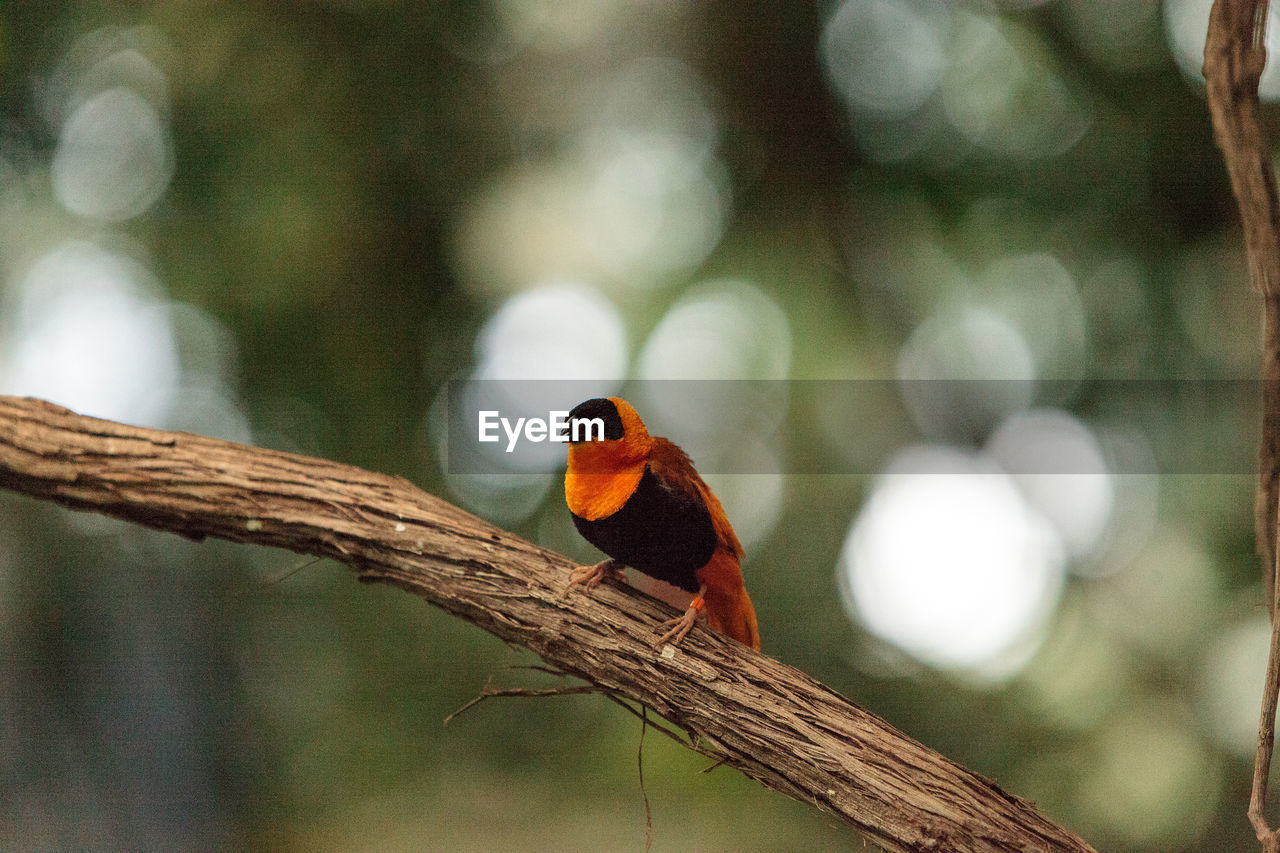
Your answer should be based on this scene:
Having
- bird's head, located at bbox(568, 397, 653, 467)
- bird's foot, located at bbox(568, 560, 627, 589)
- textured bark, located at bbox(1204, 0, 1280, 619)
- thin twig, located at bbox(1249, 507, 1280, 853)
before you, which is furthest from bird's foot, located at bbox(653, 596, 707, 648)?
textured bark, located at bbox(1204, 0, 1280, 619)

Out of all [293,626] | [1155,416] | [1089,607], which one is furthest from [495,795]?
[1155,416]

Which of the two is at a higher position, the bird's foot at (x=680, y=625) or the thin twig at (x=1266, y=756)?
the bird's foot at (x=680, y=625)

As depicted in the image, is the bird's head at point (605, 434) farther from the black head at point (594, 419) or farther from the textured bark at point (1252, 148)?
the textured bark at point (1252, 148)

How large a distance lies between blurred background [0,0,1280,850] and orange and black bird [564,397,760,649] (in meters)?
1.24

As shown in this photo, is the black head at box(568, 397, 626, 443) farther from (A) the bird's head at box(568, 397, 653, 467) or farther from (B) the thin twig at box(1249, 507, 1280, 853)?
(B) the thin twig at box(1249, 507, 1280, 853)

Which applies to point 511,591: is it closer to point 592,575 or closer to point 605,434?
point 592,575

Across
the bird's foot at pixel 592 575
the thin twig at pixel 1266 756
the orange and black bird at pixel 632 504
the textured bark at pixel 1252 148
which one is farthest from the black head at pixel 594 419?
the textured bark at pixel 1252 148

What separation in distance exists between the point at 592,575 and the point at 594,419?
0.90 feet

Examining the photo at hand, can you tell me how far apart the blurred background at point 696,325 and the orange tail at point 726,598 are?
1186 mm

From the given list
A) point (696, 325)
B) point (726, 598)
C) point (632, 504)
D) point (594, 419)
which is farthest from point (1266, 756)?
point (696, 325)

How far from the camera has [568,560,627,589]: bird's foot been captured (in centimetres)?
129

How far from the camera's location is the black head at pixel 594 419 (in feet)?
4.07

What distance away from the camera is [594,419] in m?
1.24

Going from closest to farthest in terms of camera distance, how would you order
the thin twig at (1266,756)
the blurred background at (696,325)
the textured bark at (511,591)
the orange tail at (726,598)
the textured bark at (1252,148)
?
the thin twig at (1266,756) → the textured bark at (511,591) → the textured bark at (1252,148) → the orange tail at (726,598) → the blurred background at (696,325)
